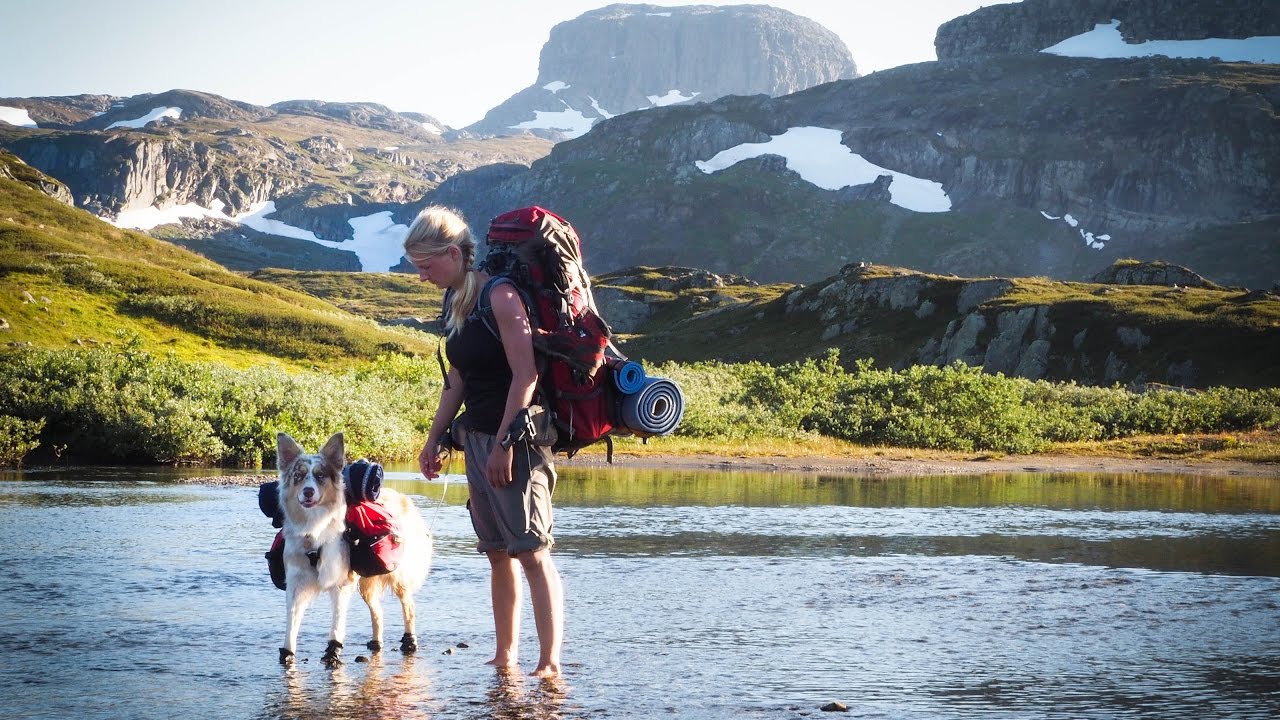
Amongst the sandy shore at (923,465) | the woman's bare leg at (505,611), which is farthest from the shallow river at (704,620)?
the sandy shore at (923,465)

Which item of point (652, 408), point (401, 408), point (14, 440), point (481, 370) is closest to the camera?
point (652, 408)

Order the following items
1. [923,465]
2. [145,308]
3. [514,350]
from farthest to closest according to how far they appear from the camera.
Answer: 1. [145,308]
2. [923,465]
3. [514,350]

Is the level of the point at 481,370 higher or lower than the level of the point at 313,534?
higher

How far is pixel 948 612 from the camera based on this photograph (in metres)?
9.55

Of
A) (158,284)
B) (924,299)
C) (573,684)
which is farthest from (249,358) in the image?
(924,299)

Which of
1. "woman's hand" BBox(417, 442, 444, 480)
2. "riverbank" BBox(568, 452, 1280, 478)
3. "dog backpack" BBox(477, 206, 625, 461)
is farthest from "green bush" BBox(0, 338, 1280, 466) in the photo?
"dog backpack" BBox(477, 206, 625, 461)

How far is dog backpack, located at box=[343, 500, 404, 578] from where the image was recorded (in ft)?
25.5

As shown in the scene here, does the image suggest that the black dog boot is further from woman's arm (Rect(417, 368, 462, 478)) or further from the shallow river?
woman's arm (Rect(417, 368, 462, 478))

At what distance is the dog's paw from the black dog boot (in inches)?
20.7

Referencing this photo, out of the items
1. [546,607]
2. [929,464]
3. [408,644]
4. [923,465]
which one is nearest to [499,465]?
[546,607]

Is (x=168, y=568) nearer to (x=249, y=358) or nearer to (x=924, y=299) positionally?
(x=249, y=358)

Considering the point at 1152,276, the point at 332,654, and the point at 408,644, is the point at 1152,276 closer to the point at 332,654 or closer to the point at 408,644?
the point at 408,644

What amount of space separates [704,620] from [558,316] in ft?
11.1

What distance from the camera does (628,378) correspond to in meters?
7.01
